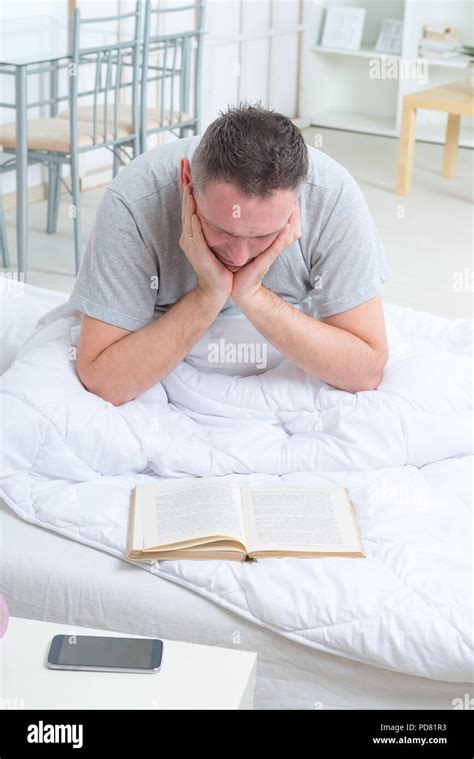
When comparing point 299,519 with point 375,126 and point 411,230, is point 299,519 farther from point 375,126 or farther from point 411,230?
point 375,126

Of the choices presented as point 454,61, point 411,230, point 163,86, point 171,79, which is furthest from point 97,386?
point 454,61

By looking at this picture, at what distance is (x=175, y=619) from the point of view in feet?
4.44

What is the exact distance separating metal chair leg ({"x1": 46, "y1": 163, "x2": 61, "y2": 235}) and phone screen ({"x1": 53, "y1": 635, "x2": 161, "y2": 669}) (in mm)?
2688

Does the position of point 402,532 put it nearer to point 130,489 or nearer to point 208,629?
point 208,629

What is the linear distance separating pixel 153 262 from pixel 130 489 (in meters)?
0.38

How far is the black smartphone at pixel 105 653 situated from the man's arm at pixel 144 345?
59cm

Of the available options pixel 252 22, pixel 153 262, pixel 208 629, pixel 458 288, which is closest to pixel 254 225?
pixel 153 262

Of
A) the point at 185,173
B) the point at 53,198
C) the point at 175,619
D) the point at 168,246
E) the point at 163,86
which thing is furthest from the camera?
the point at 53,198

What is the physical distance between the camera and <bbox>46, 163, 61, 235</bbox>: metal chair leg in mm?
3590

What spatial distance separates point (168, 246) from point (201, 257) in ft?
0.41

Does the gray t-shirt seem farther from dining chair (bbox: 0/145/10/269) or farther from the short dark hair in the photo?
dining chair (bbox: 0/145/10/269)

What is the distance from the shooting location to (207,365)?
5.81 feet

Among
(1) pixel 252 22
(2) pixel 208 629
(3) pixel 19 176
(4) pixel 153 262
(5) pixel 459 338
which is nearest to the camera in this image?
(2) pixel 208 629

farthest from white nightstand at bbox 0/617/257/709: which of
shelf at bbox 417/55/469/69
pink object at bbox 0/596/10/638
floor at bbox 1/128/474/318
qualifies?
shelf at bbox 417/55/469/69
